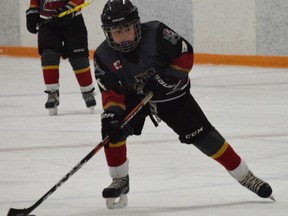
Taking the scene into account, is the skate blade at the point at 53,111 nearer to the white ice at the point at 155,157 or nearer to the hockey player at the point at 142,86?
the white ice at the point at 155,157

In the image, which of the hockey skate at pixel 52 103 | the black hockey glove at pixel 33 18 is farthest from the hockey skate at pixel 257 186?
the black hockey glove at pixel 33 18

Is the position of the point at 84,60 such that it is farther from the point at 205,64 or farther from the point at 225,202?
the point at 225,202

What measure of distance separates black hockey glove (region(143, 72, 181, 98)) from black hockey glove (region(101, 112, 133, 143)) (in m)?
0.15

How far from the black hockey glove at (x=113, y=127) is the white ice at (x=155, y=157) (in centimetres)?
28

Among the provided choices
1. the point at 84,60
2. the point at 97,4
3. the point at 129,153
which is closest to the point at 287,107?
the point at 84,60

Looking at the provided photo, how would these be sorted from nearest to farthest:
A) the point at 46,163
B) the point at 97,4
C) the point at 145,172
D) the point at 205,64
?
1. the point at 145,172
2. the point at 46,163
3. the point at 205,64
4. the point at 97,4

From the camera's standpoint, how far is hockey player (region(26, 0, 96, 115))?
662 cm

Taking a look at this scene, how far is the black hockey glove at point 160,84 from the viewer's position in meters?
3.53

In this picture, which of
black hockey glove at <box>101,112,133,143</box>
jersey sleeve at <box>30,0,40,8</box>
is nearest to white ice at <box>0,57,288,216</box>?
black hockey glove at <box>101,112,133,143</box>

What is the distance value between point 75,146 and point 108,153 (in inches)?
63.0

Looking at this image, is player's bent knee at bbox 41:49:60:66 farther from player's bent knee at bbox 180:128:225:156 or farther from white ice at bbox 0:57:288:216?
player's bent knee at bbox 180:128:225:156

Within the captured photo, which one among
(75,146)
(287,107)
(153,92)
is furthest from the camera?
(287,107)

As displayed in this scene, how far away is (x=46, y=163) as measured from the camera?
15.4ft

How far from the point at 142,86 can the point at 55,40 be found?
318cm
